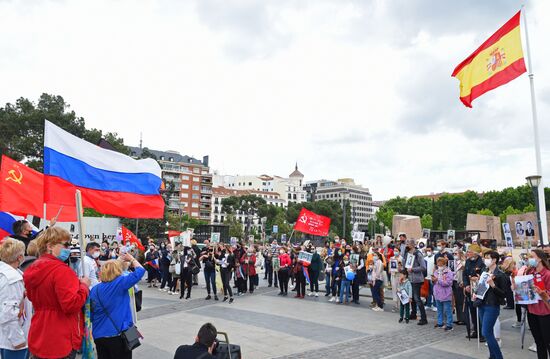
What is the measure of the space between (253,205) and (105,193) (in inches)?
4364

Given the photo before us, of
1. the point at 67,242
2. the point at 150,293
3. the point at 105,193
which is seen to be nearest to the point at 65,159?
the point at 105,193

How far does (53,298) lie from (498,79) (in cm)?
1555

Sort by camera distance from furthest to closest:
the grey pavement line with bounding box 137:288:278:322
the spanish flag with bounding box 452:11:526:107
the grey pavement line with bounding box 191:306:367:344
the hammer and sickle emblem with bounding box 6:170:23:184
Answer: the spanish flag with bounding box 452:11:526:107 < the grey pavement line with bounding box 137:288:278:322 < the grey pavement line with bounding box 191:306:367:344 < the hammer and sickle emblem with bounding box 6:170:23:184

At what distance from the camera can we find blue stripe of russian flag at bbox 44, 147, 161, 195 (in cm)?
686

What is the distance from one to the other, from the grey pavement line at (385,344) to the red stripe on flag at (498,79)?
895cm

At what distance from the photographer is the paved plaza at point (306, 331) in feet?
29.6

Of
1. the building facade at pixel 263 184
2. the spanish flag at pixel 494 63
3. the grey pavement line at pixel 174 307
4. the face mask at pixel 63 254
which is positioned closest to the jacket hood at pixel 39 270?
the face mask at pixel 63 254

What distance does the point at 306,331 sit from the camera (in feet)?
35.9

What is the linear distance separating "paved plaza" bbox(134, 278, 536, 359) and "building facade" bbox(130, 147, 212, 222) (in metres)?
105

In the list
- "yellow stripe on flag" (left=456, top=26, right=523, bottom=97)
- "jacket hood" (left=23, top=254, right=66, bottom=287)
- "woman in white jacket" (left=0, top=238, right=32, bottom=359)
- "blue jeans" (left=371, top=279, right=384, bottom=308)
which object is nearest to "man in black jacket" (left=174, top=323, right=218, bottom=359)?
"jacket hood" (left=23, top=254, right=66, bottom=287)

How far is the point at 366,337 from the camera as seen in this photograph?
1038cm

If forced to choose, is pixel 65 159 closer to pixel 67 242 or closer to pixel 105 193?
pixel 105 193

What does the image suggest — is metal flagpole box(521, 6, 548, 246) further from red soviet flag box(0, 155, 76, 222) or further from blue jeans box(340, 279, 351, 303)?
red soviet flag box(0, 155, 76, 222)

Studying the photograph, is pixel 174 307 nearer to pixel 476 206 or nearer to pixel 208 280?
pixel 208 280
